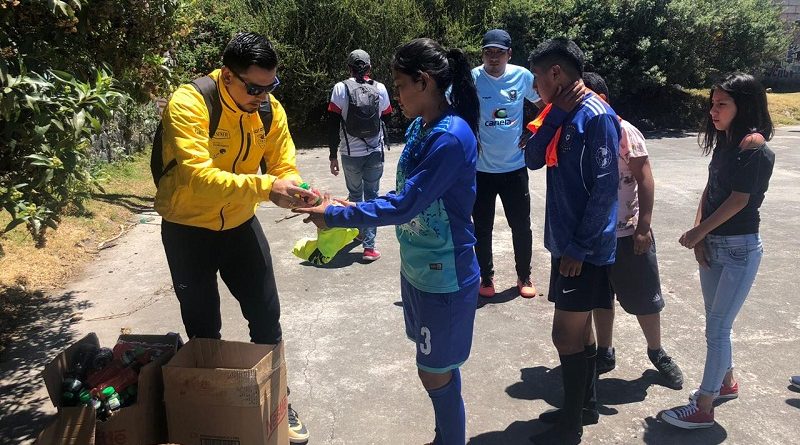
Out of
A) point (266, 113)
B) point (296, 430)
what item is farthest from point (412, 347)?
point (266, 113)

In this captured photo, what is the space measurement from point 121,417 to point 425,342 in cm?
133

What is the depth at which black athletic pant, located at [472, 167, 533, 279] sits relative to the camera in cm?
512

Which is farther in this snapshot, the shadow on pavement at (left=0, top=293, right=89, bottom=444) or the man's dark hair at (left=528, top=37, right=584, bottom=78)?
the shadow on pavement at (left=0, top=293, right=89, bottom=444)

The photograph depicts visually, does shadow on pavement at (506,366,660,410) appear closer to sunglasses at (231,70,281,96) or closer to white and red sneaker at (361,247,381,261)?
sunglasses at (231,70,281,96)

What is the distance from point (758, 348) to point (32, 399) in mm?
4635

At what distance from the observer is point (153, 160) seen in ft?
9.60

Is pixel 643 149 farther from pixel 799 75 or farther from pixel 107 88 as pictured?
pixel 799 75

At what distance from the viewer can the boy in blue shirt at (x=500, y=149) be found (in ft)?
16.5

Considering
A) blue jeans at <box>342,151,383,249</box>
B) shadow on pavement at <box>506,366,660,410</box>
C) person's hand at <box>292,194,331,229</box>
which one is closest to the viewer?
person's hand at <box>292,194,331,229</box>

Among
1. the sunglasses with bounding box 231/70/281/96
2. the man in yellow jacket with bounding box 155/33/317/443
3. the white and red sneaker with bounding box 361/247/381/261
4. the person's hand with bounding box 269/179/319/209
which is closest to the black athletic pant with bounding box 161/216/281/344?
the man in yellow jacket with bounding box 155/33/317/443

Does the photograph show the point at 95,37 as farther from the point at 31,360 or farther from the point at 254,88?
the point at 31,360

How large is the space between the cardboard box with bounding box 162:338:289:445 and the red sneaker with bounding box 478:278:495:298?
2679 mm

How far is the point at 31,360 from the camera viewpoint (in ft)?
13.7

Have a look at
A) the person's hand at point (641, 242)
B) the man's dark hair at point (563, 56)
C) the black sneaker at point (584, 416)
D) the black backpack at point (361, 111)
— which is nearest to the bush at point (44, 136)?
the man's dark hair at point (563, 56)
